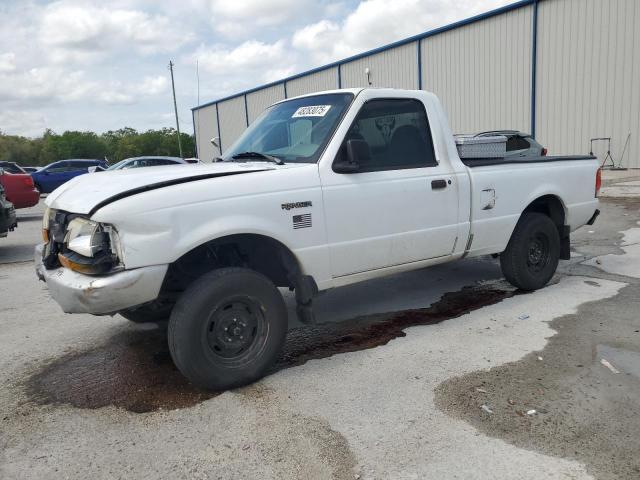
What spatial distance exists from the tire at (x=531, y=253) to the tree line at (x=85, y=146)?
7612 cm

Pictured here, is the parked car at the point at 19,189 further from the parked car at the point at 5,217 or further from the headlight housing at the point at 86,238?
the headlight housing at the point at 86,238

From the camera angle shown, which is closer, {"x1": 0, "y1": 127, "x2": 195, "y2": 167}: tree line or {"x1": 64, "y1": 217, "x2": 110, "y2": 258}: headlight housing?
{"x1": 64, "y1": 217, "x2": 110, "y2": 258}: headlight housing

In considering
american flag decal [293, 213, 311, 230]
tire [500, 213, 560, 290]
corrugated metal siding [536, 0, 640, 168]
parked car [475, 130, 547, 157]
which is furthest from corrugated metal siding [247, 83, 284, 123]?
american flag decal [293, 213, 311, 230]

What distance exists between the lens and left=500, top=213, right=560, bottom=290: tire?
17.5 ft

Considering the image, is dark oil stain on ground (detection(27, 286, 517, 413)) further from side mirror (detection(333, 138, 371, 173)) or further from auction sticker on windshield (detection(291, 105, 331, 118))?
auction sticker on windshield (detection(291, 105, 331, 118))

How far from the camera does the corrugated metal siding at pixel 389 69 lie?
2467 centimetres

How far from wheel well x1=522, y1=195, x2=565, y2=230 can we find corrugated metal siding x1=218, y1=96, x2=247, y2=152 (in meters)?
34.5

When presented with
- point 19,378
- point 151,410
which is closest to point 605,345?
point 151,410

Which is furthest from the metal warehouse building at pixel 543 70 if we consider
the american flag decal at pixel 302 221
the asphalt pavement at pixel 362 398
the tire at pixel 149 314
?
the tire at pixel 149 314

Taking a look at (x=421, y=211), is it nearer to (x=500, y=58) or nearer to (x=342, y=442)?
(x=342, y=442)

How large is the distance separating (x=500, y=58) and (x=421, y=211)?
1860 cm

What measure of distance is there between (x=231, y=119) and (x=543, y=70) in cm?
2650

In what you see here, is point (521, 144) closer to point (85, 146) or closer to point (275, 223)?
point (275, 223)

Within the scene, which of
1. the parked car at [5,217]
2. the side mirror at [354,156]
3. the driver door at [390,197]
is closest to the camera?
the side mirror at [354,156]
